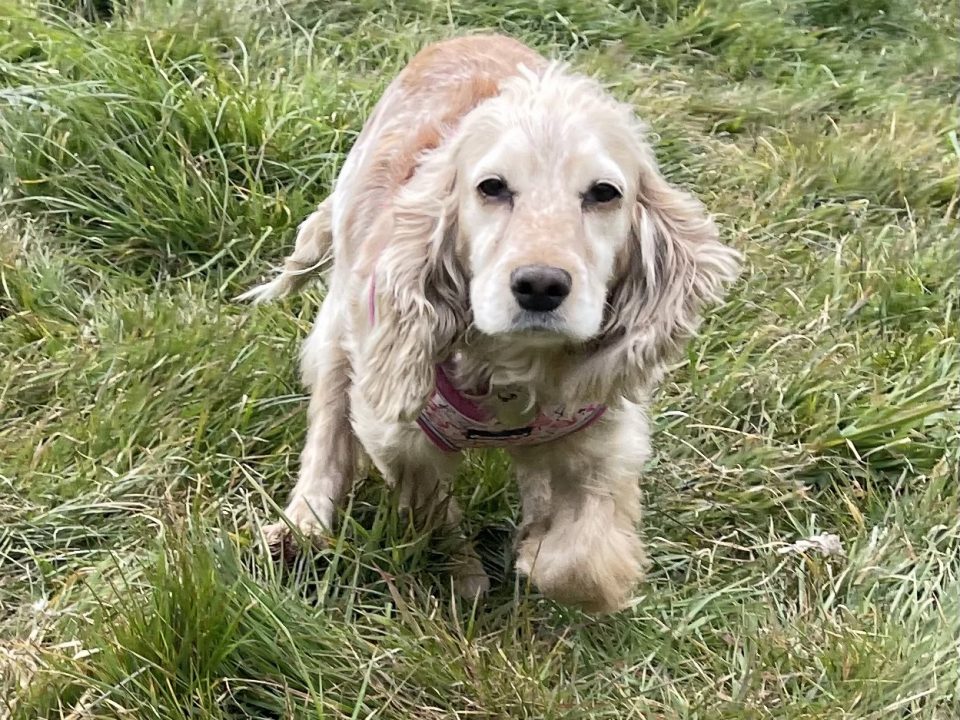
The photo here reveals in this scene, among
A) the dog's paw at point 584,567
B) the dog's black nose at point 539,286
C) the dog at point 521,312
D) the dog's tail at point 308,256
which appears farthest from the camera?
the dog's tail at point 308,256

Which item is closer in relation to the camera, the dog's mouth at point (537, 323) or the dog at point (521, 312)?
the dog's mouth at point (537, 323)

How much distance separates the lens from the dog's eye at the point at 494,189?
6.86ft

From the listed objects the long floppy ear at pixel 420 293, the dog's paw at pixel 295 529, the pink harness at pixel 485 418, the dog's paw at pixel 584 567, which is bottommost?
the dog's paw at pixel 295 529

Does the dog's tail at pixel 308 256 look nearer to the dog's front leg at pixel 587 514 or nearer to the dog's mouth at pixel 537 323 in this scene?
the dog's front leg at pixel 587 514

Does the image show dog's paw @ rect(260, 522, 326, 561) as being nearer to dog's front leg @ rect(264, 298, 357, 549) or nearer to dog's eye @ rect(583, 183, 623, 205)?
dog's front leg @ rect(264, 298, 357, 549)

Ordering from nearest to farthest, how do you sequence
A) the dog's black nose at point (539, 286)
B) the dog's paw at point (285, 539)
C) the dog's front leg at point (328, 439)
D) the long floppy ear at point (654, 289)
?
the dog's black nose at point (539, 286) → the long floppy ear at point (654, 289) → the dog's paw at point (285, 539) → the dog's front leg at point (328, 439)

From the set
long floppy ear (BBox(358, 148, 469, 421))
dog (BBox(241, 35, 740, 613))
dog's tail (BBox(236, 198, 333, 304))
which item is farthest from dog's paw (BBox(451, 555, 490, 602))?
dog's tail (BBox(236, 198, 333, 304))

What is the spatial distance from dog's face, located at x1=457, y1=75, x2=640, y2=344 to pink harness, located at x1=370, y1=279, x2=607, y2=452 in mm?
276

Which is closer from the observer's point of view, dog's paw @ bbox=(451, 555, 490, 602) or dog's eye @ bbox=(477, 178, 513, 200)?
dog's eye @ bbox=(477, 178, 513, 200)

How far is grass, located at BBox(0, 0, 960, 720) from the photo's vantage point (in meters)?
2.26

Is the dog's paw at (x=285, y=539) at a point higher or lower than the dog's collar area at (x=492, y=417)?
lower

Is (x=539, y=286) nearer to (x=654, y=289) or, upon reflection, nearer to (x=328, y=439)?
(x=654, y=289)

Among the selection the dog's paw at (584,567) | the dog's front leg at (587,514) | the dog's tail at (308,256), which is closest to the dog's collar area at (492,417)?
the dog's front leg at (587,514)

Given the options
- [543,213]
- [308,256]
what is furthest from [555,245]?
[308,256]
